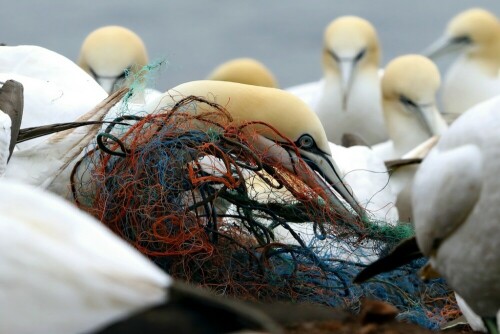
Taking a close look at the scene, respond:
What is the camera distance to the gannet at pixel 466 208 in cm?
455

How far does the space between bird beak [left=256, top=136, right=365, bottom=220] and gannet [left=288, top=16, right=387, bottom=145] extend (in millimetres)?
6791

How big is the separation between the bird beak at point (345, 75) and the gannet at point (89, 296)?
1072 centimetres

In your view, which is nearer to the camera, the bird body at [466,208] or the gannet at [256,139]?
the bird body at [466,208]

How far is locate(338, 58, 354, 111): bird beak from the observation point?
45.0 feet

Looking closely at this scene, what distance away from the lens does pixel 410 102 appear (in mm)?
12953

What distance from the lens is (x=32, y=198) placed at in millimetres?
3240

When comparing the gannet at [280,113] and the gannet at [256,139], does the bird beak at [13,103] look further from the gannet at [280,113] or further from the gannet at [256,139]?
the gannet at [280,113]

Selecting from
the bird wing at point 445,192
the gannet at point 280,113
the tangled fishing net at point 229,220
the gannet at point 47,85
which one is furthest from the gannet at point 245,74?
the bird wing at point 445,192

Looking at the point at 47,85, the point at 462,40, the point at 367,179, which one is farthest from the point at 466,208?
the point at 462,40

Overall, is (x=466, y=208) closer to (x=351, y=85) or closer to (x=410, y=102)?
(x=410, y=102)

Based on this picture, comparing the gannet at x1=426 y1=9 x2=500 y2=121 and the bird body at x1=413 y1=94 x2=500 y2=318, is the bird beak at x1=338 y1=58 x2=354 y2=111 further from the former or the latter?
the bird body at x1=413 y1=94 x2=500 y2=318

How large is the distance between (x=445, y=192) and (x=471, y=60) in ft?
34.8

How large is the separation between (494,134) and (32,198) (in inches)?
71.1

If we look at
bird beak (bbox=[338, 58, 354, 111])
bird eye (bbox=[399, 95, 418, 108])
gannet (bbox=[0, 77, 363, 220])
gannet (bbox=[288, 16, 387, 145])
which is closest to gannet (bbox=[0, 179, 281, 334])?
gannet (bbox=[0, 77, 363, 220])
